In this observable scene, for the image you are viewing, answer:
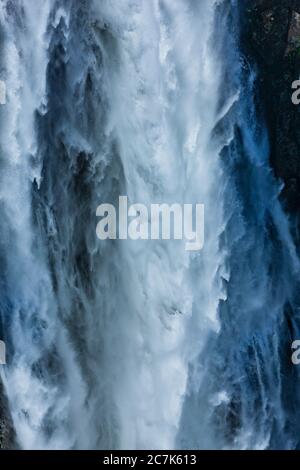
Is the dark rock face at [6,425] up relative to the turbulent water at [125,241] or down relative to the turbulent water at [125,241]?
down

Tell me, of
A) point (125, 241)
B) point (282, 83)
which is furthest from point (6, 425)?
point (282, 83)

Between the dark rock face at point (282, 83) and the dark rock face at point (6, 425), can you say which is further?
the dark rock face at point (282, 83)

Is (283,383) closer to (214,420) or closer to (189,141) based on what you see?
(214,420)

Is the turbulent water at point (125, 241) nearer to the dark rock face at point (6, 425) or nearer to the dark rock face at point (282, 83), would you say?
the dark rock face at point (6, 425)

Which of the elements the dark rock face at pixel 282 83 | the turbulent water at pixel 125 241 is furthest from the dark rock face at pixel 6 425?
the dark rock face at pixel 282 83

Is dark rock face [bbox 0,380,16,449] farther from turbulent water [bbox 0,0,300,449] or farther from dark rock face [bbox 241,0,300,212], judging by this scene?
dark rock face [bbox 241,0,300,212]

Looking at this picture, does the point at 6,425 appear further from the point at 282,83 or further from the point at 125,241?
the point at 282,83

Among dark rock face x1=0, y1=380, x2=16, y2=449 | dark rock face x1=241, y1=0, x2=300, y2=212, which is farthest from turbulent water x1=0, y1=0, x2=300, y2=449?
dark rock face x1=241, y1=0, x2=300, y2=212
